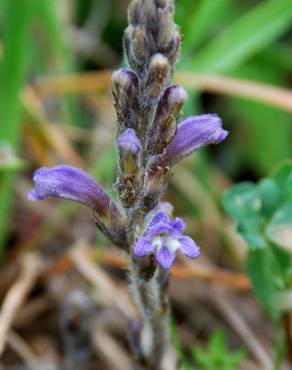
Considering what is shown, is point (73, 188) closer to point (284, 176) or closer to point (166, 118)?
point (166, 118)

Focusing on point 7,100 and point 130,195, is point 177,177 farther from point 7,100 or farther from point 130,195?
point 130,195

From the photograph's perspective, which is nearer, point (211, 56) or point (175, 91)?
point (175, 91)

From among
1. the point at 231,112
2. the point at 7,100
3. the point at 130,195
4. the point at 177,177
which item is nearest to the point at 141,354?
the point at 130,195

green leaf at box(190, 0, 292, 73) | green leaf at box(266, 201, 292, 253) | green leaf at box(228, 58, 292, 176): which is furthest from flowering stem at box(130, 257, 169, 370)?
green leaf at box(228, 58, 292, 176)

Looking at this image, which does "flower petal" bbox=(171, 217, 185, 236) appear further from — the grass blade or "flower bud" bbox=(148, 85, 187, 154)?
the grass blade

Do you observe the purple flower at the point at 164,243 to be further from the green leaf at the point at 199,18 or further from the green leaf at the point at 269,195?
the green leaf at the point at 199,18

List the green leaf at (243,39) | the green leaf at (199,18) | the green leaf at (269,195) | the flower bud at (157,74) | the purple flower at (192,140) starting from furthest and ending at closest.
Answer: the green leaf at (243,39)
the green leaf at (199,18)
the green leaf at (269,195)
the purple flower at (192,140)
the flower bud at (157,74)

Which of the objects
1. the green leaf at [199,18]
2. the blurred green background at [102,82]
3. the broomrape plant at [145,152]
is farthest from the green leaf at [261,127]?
the broomrape plant at [145,152]
